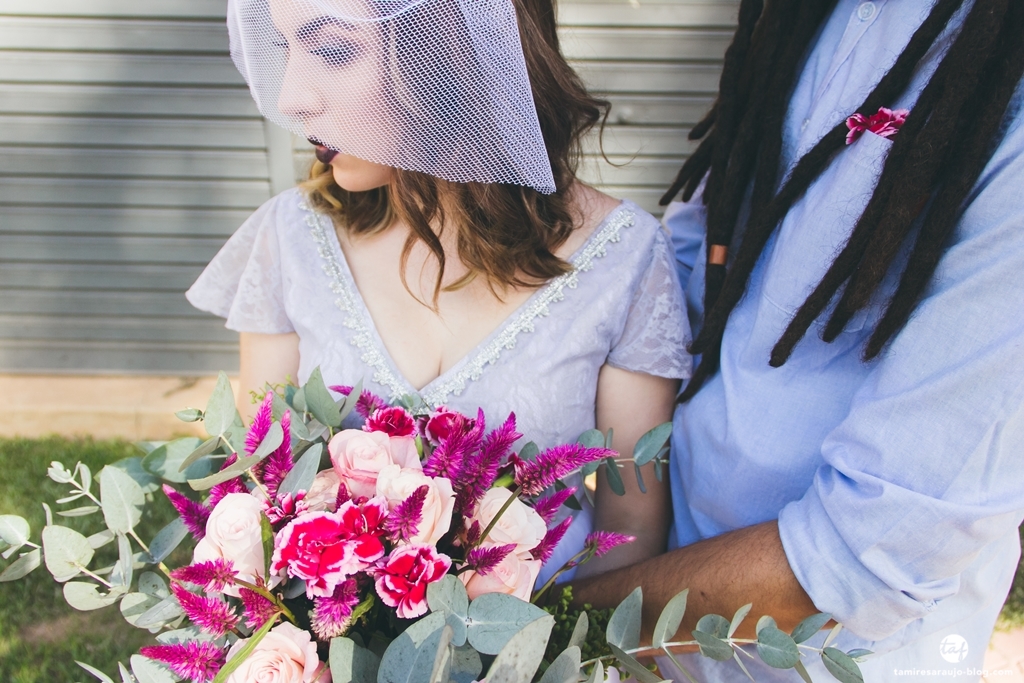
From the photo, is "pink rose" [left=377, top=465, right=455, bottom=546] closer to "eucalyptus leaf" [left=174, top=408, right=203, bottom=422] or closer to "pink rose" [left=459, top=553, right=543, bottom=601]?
"pink rose" [left=459, top=553, right=543, bottom=601]

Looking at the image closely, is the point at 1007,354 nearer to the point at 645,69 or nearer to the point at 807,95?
the point at 807,95

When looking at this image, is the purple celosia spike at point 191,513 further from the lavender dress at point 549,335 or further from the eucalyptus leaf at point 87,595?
the lavender dress at point 549,335

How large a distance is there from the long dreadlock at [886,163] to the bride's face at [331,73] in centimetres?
66

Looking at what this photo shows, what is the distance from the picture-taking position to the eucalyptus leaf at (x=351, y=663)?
2.69 ft

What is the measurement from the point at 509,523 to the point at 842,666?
455mm

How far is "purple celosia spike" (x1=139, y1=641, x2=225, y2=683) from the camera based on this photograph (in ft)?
2.67

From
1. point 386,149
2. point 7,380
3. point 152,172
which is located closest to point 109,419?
point 7,380

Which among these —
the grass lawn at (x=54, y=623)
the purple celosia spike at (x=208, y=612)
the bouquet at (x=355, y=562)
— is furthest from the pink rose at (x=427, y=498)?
the grass lawn at (x=54, y=623)

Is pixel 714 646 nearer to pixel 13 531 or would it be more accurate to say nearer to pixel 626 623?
pixel 626 623

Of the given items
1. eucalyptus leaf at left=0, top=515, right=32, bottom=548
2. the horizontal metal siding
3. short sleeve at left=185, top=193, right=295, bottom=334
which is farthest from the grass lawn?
eucalyptus leaf at left=0, top=515, right=32, bottom=548

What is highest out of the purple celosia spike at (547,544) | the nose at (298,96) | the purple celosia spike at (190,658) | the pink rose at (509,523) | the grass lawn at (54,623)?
the nose at (298,96)

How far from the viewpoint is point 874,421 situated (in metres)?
A: 1.03

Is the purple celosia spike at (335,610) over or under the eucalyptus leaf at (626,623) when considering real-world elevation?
over

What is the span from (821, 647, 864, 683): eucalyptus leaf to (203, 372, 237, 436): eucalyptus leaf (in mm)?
839
